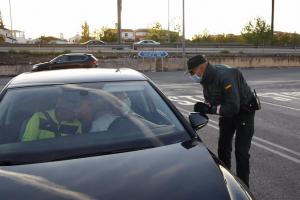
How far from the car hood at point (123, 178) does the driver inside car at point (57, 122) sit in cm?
55

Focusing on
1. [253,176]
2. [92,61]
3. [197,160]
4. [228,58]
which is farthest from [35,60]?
[197,160]

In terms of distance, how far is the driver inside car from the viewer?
3262 millimetres

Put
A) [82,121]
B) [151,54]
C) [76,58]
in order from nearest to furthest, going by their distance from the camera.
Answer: [82,121]
[76,58]
[151,54]

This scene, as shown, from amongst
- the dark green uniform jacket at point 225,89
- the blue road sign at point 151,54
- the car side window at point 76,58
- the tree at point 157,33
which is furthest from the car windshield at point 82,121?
the tree at point 157,33

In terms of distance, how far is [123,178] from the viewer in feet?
8.07

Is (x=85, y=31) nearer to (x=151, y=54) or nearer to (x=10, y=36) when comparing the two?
(x=10, y=36)

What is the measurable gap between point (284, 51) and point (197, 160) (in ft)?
145

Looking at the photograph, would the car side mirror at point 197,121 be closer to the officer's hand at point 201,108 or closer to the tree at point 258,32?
the officer's hand at point 201,108

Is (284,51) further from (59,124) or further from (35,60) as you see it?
(59,124)

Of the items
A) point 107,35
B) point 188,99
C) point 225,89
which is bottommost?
point 188,99

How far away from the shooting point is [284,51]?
4431 centimetres

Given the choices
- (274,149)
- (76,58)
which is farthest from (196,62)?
(76,58)

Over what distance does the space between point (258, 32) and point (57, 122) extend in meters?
58.0

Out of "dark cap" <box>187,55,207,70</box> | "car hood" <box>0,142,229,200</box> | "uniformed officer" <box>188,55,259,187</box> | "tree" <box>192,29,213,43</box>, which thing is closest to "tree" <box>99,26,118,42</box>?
"tree" <box>192,29,213,43</box>
